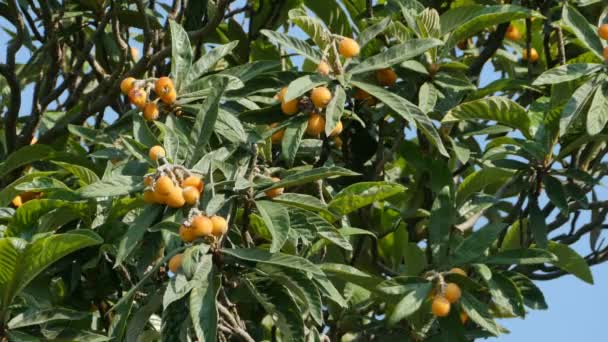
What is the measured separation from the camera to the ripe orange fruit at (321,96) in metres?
2.80

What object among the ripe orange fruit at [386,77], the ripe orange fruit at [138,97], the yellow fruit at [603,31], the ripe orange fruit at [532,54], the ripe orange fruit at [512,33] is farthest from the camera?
the ripe orange fruit at [512,33]

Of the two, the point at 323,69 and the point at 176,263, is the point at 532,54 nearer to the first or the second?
the point at 323,69

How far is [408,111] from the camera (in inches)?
111

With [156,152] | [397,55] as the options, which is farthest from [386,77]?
[156,152]

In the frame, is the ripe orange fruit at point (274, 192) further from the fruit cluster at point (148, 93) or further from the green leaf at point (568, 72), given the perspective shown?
the green leaf at point (568, 72)

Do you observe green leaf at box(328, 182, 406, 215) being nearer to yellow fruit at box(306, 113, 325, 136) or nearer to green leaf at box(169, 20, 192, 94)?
yellow fruit at box(306, 113, 325, 136)

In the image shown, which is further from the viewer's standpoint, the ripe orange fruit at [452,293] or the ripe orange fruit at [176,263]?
the ripe orange fruit at [452,293]

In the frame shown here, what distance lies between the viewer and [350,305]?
3.33m

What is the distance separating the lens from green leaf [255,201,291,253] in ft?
8.12

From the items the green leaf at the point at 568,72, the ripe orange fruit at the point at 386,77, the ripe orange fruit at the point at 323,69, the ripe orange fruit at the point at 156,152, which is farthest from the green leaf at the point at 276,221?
the green leaf at the point at 568,72

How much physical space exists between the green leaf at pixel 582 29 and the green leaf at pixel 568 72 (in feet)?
0.15

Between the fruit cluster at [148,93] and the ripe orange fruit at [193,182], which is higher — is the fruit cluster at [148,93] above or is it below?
above

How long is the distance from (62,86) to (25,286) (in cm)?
116

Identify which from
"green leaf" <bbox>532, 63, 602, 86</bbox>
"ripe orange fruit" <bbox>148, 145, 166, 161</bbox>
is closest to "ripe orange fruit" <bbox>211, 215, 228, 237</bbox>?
"ripe orange fruit" <bbox>148, 145, 166, 161</bbox>
